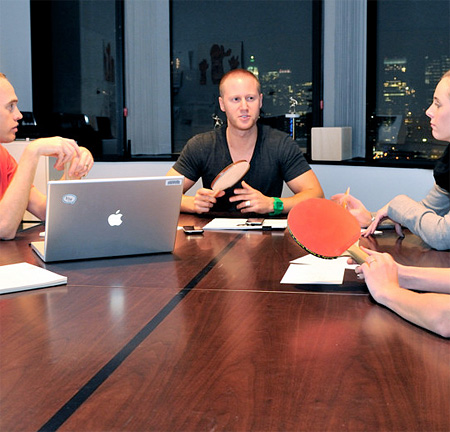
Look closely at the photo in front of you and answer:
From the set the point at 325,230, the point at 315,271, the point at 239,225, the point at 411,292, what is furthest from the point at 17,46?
the point at 411,292

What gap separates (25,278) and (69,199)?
0.98 ft

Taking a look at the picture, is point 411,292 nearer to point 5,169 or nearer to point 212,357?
point 212,357

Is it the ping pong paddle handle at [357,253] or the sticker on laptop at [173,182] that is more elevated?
the sticker on laptop at [173,182]

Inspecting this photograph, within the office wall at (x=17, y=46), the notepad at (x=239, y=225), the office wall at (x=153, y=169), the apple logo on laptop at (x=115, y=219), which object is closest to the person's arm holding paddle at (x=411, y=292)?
the apple logo on laptop at (x=115, y=219)

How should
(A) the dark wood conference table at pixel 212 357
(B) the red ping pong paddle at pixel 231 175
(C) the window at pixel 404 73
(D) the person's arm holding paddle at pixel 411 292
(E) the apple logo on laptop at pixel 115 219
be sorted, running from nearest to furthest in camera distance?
(A) the dark wood conference table at pixel 212 357
(D) the person's arm holding paddle at pixel 411 292
(E) the apple logo on laptop at pixel 115 219
(B) the red ping pong paddle at pixel 231 175
(C) the window at pixel 404 73

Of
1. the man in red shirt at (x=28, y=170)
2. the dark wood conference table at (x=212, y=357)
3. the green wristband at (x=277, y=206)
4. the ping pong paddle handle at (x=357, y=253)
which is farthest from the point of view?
the green wristband at (x=277, y=206)

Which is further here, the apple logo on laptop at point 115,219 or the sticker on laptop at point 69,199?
the apple logo on laptop at point 115,219

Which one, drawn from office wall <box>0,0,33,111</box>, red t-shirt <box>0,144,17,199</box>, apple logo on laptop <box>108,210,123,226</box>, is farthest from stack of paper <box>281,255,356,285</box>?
office wall <box>0,0,33,111</box>

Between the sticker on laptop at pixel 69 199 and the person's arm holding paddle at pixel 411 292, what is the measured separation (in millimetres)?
882

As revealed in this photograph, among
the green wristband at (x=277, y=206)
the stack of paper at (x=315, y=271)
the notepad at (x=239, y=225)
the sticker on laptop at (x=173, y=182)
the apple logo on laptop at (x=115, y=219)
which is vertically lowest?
the stack of paper at (x=315, y=271)

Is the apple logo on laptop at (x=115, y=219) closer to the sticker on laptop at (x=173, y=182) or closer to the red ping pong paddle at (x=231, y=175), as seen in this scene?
the sticker on laptop at (x=173, y=182)

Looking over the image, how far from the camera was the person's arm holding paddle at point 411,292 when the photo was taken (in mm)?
1412

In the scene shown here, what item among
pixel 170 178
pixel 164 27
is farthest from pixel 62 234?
pixel 164 27

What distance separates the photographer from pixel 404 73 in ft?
18.5
